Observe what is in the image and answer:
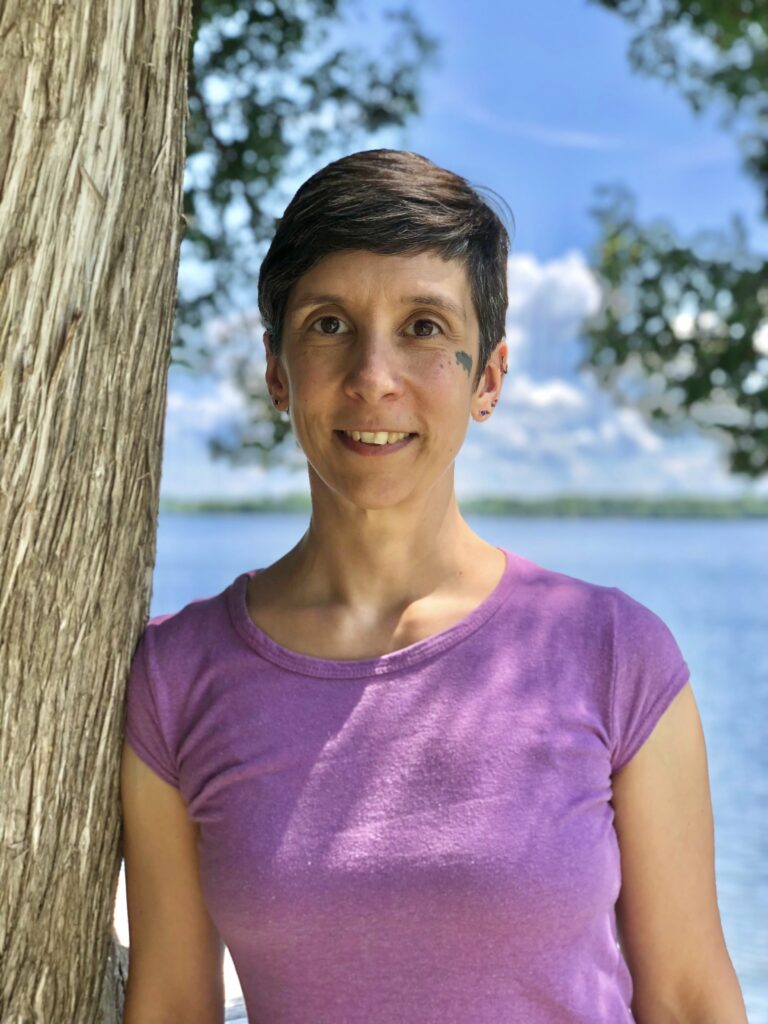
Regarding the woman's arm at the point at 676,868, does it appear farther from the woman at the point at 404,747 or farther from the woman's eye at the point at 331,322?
the woman's eye at the point at 331,322

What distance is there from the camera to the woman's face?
1.63m

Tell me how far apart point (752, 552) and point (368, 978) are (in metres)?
47.8

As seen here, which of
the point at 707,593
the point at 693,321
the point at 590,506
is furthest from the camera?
the point at 590,506

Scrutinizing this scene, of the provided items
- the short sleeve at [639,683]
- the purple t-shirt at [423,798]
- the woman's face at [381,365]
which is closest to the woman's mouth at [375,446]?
the woman's face at [381,365]

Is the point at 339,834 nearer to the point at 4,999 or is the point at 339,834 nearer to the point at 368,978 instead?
the point at 368,978

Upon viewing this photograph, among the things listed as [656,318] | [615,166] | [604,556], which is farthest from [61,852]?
[615,166]

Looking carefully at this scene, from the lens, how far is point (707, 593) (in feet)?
104

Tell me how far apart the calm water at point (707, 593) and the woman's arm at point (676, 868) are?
362cm

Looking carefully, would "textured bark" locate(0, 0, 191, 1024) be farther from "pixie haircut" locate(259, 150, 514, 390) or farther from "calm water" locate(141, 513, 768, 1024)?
"calm water" locate(141, 513, 768, 1024)

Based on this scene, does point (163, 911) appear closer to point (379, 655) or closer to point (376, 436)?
point (379, 655)

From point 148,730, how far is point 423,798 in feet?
1.17

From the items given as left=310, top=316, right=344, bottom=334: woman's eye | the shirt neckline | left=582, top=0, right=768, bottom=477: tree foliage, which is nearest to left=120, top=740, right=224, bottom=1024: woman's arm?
the shirt neckline

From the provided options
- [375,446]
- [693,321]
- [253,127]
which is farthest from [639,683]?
[693,321]

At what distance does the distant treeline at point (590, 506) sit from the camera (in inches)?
2156
